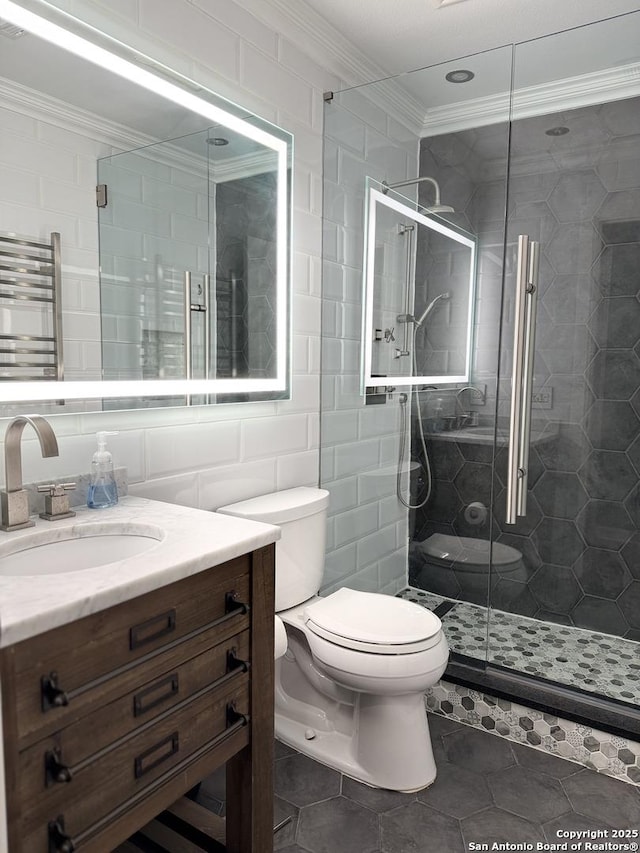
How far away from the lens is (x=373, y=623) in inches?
75.3

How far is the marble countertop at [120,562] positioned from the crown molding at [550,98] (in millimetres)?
1879

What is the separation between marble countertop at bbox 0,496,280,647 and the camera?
3.04 feet

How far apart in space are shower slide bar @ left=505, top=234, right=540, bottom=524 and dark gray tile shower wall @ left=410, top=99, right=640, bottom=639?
0.15ft

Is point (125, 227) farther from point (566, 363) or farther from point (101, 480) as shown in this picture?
point (566, 363)

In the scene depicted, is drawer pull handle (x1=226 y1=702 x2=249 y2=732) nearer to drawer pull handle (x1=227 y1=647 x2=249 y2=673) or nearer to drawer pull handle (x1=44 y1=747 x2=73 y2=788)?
drawer pull handle (x1=227 y1=647 x2=249 y2=673)

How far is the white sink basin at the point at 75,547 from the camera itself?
128cm

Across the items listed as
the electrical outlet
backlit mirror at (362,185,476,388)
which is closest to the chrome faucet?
backlit mirror at (362,185,476,388)

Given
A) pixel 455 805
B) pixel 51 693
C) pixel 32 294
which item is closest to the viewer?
pixel 51 693

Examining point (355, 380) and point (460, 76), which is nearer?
point (460, 76)

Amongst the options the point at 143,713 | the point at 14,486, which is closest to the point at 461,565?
the point at 143,713

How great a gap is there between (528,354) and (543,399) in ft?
0.86

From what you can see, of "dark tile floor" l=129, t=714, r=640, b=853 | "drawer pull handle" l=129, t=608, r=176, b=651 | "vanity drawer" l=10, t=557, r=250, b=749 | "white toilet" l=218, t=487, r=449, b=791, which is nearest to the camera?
"vanity drawer" l=10, t=557, r=250, b=749

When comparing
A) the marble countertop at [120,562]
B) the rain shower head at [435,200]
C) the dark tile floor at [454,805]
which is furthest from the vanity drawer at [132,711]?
the rain shower head at [435,200]

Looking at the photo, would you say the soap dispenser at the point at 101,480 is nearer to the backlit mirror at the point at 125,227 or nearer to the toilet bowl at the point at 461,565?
the backlit mirror at the point at 125,227
